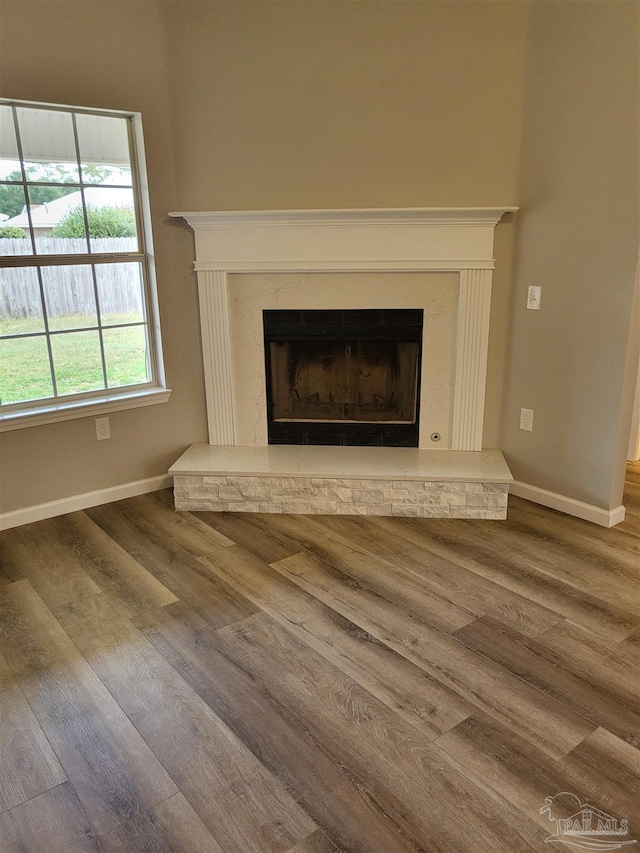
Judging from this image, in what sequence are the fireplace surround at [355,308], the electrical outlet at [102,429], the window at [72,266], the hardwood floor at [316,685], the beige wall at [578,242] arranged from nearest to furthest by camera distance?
the hardwood floor at [316,685] → the beige wall at [578,242] → the window at [72,266] → the fireplace surround at [355,308] → the electrical outlet at [102,429]

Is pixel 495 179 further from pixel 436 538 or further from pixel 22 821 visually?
pixel 22 821

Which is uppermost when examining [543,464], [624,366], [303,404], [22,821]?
[624,366]

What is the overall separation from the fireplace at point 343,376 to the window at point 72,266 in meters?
0.70

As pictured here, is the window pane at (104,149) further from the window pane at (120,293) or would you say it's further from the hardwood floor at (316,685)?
the hardwood floor at (316,685)

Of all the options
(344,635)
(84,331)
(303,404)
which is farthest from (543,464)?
(84,331)

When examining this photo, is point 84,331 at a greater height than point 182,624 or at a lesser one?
greater

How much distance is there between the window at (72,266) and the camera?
3.11m

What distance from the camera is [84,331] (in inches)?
133

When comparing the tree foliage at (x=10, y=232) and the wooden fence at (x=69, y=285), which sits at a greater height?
the tree foliage at (x=10, y=232)

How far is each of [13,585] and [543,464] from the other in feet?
8.86

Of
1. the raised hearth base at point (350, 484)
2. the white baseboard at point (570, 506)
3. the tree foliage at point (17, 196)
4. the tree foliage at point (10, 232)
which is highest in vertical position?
the tree foliage at point (17, 196)

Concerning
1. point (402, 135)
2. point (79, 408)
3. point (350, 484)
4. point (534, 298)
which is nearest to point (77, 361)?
point (79, 408)

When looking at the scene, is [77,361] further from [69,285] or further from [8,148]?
[8,148]

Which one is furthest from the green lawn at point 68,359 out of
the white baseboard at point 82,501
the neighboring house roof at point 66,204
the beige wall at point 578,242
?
the beige wall at point 578,242
